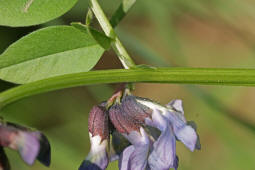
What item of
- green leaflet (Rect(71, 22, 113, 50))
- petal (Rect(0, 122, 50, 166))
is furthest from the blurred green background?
green leaflet (Rect(71, 22, 113, 50))

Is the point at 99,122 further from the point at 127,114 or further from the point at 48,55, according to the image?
the point at 48,55

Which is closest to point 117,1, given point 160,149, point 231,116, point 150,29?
point 231,116

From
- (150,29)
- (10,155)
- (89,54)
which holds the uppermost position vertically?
(89,54)

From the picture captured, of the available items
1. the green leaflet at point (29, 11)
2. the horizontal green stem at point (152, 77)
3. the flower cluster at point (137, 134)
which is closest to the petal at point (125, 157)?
the flower cluster at point (137, 134)

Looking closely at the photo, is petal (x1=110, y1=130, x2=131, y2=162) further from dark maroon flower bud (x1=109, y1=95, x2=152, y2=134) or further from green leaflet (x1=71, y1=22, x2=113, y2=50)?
green leaflet (x1=71, y1=22, x2=113, y2=50)

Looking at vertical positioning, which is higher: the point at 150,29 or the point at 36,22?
the point at 36,22

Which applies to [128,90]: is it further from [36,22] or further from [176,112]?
[36,22]

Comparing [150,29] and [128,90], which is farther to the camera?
[150,29]
